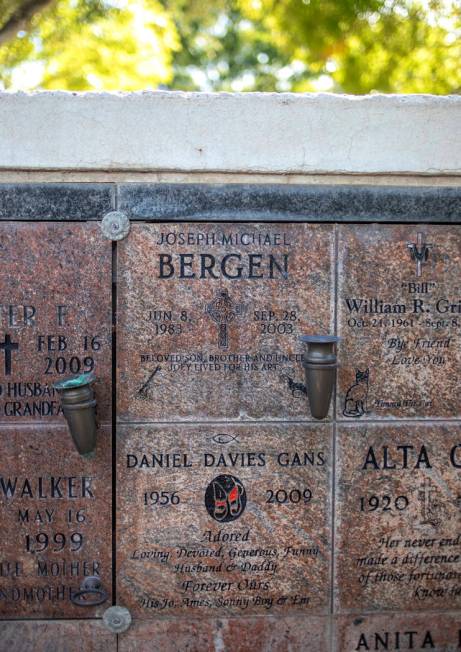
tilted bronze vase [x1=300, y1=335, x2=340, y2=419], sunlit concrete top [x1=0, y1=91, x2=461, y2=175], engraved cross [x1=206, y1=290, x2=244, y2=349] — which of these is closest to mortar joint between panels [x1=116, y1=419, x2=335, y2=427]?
tilted bronze vase [x1=300, y1=335, x2=340, y2=419]

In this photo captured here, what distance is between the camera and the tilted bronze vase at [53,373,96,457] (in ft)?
8.84

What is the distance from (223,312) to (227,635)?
1.48 m

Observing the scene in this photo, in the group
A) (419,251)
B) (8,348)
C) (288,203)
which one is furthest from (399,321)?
(8,348)

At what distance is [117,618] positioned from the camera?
2924mm

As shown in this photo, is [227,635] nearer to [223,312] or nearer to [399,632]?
[399,632]

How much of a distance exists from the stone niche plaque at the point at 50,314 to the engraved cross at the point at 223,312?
0.48 m

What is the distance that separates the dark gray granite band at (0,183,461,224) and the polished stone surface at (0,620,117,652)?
184cm

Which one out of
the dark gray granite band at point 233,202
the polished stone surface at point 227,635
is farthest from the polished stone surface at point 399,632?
the dark gray granite band at point 233,202

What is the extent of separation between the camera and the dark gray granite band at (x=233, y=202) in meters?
2.94

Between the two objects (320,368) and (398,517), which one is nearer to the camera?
(320,368)

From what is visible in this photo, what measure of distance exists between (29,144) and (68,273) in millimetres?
598

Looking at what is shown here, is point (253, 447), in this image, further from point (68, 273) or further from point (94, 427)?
point (68, 273)

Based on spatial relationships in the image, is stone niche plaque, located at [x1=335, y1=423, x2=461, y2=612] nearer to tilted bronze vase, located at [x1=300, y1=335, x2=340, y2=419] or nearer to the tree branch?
tilted bronze vase, located at [x1=300, y1=335, x2=340, y2=419]

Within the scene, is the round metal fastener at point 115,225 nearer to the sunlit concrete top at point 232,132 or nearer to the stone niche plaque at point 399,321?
the sunlit concrete top at point 232,132
